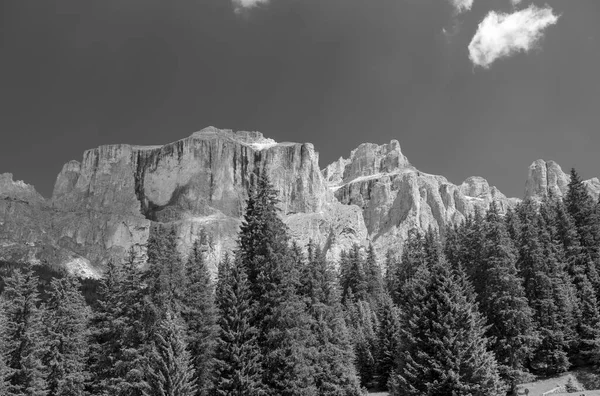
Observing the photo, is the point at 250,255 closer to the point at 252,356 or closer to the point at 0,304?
the point at 252,356

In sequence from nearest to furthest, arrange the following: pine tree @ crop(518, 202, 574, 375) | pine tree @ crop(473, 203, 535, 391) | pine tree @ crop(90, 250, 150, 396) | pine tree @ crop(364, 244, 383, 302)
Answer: pine tree @ crop(90, 250, 150, 396)
pine tree @ crop(473, 203, 535, 391)
pine tree @ crop(518, 202, 574, 375)
pine tree @ crop(364, 244, 383, 302)

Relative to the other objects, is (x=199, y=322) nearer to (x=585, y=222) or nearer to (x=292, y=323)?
(x=292, y=323)

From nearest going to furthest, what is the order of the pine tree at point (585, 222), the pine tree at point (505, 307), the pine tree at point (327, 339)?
the pine tree at point (505, 307) < the pine tree at point (327, 339) < the pine tree at point (585, 222)

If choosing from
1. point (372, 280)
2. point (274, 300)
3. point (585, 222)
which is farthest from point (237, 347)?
point (372, 280)

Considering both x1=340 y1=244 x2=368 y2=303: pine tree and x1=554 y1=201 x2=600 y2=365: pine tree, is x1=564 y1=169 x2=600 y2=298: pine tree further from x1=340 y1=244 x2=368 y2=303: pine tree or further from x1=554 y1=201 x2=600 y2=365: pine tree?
x1=340 y1=244 x2=368 y2=303: pine tree

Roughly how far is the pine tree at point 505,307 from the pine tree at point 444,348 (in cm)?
880

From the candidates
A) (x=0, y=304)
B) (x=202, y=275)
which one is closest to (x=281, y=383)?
(x=202, y=275)

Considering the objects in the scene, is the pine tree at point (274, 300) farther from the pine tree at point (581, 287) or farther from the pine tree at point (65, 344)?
the pine tree at point (581, 287)

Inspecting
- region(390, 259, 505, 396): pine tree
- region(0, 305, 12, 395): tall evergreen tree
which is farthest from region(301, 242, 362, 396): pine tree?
A: region(0, 305, 12, 395): tall evergreen tree

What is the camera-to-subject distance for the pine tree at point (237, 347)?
2570cm

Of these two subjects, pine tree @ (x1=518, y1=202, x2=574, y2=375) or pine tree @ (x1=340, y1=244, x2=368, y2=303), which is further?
pine tree @ (x1=340, y1=244, x2=368, y2=303)

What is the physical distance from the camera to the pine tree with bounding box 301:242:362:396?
1368 inches

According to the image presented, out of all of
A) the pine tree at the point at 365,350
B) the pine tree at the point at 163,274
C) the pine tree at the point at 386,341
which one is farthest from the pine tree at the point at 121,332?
the pine tree at the point at 365,350

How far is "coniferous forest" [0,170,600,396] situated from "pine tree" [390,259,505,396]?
0.08m
